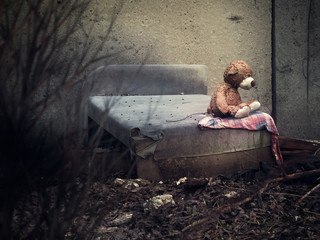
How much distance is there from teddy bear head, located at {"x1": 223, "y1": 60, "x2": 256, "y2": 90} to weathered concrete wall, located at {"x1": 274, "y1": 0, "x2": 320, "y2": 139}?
2963 mm

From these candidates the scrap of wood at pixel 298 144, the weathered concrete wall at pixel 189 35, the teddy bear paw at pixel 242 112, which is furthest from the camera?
the weathered concrete wall at pixel 189 35

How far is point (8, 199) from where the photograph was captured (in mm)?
1108

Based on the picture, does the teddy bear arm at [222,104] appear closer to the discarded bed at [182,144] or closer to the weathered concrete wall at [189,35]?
the discarded bed at [182,144]

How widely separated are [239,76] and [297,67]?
3.23 m

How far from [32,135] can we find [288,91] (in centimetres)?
545

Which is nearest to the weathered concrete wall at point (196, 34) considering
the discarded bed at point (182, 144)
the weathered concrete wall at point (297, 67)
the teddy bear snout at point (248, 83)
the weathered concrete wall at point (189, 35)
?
the weathered concrete wall at point (189, 35)

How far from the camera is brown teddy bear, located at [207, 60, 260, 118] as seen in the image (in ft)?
10.6

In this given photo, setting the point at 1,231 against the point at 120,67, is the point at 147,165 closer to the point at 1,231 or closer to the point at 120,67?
the point at 1,231

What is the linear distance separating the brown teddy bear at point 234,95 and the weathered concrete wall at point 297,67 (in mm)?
2981

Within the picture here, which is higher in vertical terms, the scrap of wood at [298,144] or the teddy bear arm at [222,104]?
the teddy bear arm at [222,104]

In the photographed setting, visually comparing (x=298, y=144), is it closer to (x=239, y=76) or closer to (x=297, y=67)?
(x=239, y=76)

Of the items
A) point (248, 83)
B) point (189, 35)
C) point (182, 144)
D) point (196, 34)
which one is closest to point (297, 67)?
point (196, 34)

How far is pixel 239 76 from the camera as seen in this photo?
3.26 m

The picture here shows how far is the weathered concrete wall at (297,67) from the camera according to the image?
5.98 meters
